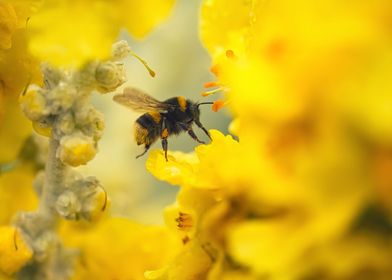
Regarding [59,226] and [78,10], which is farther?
[59,226]

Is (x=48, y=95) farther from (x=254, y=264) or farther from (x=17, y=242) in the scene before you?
(x=254, y=264)

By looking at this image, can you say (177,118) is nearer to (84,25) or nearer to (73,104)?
(73,104)

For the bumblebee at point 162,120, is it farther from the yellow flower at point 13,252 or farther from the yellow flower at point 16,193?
the yellow flower at point 13,252

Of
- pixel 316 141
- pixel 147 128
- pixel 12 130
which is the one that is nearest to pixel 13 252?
pixel 12 130

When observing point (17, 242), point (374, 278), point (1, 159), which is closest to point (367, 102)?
point (374, 278)

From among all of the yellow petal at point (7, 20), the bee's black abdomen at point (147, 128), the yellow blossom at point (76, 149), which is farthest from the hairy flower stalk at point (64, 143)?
the bee's black abdomen at point (147, 128)

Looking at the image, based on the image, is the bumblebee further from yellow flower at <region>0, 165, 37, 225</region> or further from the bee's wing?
yellow flower at <region>0, 165, 37, 225</region>
